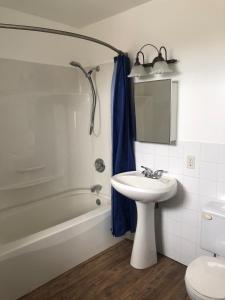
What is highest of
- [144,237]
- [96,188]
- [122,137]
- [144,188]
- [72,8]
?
[72,8]

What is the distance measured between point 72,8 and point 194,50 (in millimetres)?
1253

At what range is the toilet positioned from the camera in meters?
1.39

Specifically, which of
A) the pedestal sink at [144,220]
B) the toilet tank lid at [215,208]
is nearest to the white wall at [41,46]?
the pedestal sink at [144,220]

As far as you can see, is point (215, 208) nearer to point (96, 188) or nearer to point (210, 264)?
point (210, 264)

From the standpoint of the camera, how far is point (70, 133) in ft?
9.66

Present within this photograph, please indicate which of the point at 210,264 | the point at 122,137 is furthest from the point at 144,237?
the point at 122,137

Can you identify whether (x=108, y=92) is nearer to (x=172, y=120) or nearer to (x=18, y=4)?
(x=172, y=120)

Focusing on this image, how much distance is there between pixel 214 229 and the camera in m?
1.77

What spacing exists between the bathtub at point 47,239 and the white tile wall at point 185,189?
0.59 meters

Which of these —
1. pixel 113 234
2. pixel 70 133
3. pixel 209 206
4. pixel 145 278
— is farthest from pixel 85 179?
pixel 209 206

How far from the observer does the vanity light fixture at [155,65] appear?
6.67 feet

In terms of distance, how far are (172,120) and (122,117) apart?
0.48 meters

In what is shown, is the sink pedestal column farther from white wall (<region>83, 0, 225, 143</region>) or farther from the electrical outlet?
white wall (<region>83, 0, 225, 143</region>)

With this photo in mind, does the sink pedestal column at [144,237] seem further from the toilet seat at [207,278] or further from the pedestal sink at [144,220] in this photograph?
the toilet seat at [207,278]
